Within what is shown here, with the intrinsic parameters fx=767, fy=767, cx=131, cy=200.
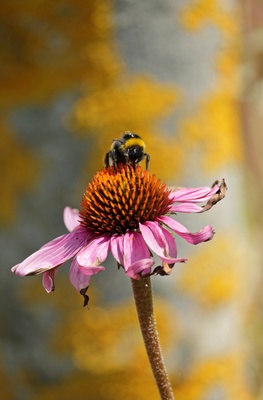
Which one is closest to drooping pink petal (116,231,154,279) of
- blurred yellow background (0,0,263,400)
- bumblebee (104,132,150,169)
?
bumblebee (104,132,150,169)

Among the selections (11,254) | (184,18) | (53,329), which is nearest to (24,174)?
(11,254)

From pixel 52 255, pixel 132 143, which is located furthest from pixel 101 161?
pixel 52 255

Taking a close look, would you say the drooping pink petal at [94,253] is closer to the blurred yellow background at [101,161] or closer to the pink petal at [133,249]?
the pink petal at [133,249]

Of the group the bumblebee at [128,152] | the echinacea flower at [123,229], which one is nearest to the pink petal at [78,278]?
the echinacea flower at [123,229]

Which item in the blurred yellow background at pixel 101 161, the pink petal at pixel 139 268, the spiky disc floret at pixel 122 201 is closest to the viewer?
the pink petal at pixel 139 268

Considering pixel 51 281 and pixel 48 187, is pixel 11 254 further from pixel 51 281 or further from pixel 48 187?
pixel 51 281

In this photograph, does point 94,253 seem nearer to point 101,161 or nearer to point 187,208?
point 187,208
